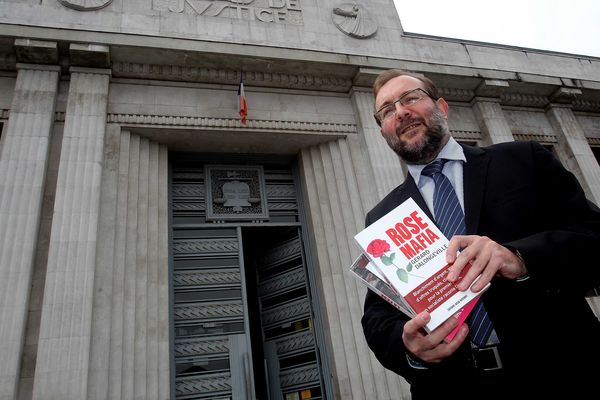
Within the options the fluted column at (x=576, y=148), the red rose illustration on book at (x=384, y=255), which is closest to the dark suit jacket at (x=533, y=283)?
the red rose illustration on book at (x=384, y=255)

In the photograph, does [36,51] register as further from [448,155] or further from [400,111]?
[448,155]

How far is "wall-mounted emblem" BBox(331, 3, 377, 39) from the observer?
8617mm

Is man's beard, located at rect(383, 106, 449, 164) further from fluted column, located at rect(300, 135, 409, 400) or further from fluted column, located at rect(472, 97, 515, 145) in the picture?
fluted column, located at rect(472, 97, 515, 145)

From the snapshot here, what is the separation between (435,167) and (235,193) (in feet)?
19.2

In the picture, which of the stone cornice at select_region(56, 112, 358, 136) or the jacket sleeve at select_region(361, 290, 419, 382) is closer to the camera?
the jacket sleeve at select_region(361, 290, 419, 382)

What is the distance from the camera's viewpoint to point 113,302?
541 cm

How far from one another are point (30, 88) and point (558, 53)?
42.5 ft

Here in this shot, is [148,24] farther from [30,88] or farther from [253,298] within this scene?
[253,298]

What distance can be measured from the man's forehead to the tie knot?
483 millimetres

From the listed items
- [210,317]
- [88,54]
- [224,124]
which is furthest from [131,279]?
[88,54]

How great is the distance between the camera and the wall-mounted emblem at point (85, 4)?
6906 millimetres

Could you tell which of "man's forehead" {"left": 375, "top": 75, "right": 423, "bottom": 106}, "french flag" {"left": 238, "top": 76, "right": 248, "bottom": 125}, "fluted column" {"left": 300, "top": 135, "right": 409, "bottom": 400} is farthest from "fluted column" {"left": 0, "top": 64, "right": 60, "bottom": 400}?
"man's forehead" {"left": 375, "top": 75, "right": 423, "bottom": 106}

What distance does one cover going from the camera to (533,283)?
1.46 m

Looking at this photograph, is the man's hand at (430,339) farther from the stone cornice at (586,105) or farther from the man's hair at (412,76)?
the stone cornice at (586,105)
